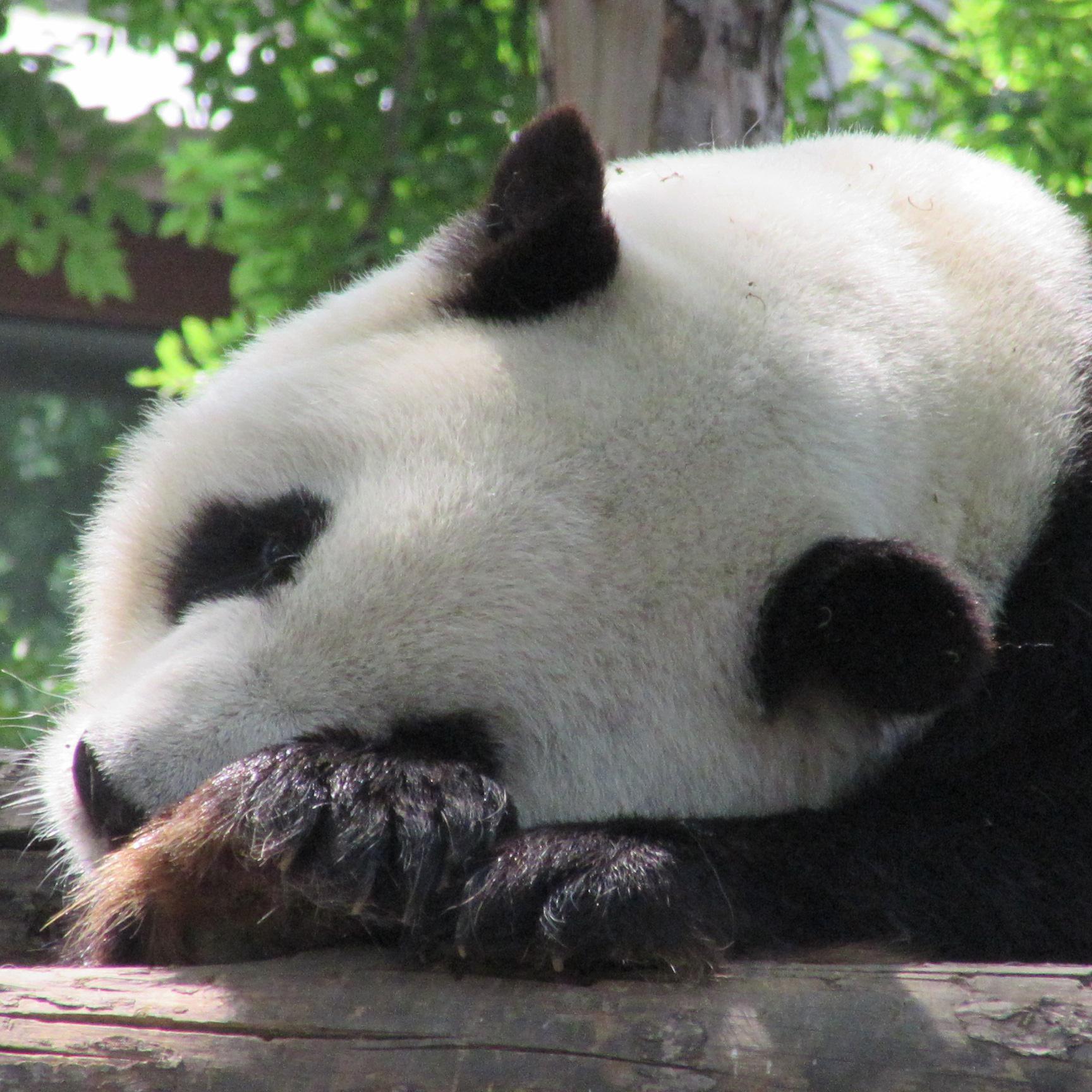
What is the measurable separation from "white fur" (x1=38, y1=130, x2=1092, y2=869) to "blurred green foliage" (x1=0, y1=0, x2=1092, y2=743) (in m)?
2.18

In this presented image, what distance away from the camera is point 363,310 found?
2.44 metres

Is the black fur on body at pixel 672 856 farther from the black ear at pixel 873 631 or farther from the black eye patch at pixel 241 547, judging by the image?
the black eye patch at pixel 241 547

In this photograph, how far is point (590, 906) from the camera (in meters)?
1.66

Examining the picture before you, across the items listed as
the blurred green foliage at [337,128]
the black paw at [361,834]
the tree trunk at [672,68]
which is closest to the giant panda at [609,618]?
the black paw at [361,834]

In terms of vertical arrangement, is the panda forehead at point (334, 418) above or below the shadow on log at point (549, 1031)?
above

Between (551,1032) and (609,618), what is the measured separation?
2.12 ft

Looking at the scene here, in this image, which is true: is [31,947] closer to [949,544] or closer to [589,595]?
[589,595]

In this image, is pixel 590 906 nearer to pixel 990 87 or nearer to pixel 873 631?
pixel 873 631

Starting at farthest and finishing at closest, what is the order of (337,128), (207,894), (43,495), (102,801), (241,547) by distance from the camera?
(43,495)
(337,128)
(241,547)
(102,801)
(207,894)

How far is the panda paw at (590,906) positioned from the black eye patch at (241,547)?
1.88 ft

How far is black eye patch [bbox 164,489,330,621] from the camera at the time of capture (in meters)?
2.04

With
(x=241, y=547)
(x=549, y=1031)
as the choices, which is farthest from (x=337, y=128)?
(x=549, y=1031)

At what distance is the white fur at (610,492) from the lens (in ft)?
6.24

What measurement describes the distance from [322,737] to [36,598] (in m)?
4.84
